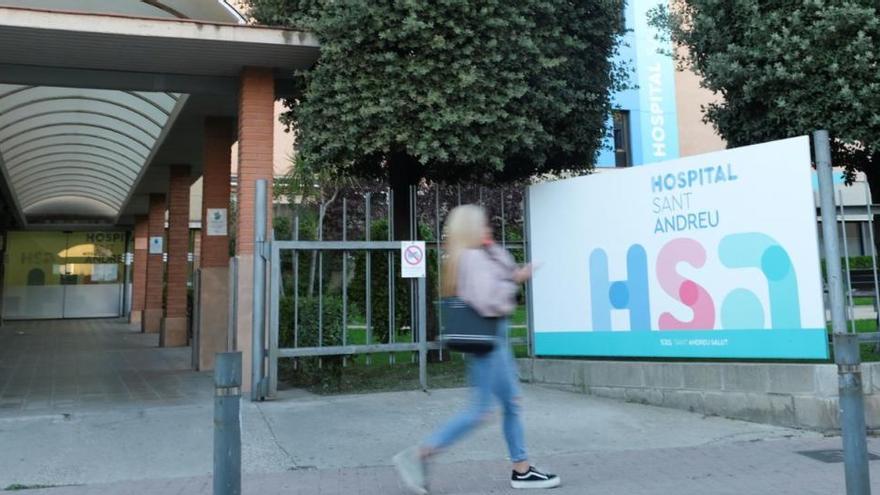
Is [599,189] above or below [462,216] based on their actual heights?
above

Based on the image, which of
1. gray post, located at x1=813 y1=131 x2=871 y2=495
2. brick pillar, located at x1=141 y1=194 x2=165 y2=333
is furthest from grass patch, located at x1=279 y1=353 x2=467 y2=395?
brick pillar, located at x1=141 y1=194 x2=165 y2=333

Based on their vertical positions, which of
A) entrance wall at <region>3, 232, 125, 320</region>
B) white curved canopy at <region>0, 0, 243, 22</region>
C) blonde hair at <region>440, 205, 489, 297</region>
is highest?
white curved canopy at <region>0, 0, 243, 22</region>

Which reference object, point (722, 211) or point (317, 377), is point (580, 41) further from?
point (317, 377)

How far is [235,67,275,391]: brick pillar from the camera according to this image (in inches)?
345

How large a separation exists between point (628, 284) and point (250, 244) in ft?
15.6

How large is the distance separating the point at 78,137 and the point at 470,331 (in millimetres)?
14751

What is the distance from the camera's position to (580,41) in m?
9.28

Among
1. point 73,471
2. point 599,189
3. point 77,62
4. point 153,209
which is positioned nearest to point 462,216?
point 73,471

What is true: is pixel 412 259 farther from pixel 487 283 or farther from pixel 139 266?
pixel 139 266

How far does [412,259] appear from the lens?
8.55 m

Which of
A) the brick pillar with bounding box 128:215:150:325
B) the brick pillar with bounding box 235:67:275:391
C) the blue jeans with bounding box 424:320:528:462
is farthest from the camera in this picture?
the brick pillar with bounding box 128:215:150:325

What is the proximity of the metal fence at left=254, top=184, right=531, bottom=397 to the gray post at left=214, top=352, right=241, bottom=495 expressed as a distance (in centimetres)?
431

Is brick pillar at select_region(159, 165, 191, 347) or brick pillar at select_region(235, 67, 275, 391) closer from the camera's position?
brick pillar at select_region(235, 67, 275, 391)

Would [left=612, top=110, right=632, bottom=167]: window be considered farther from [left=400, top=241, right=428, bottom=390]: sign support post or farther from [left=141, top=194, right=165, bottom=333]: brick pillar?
[left=400, top=241, right=428, bottom=390]: sign support post
